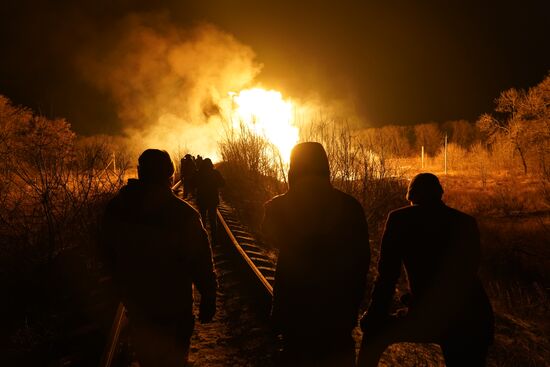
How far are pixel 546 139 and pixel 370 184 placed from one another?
102ft

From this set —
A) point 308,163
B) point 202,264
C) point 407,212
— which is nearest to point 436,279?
point 407,212

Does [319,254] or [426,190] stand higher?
[426,190]

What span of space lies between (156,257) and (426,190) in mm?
2137

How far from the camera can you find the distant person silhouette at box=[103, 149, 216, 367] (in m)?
2.61

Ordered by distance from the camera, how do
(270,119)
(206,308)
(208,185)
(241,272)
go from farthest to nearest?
1. (270,119)
2. (208,185)
3. (241,272)
4. (206,308)

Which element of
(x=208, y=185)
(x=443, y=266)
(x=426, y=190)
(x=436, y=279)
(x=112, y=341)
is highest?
(x=208, y=185)

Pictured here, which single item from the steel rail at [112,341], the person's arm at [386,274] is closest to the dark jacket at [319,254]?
the person's arm at [386,274]

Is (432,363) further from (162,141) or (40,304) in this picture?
(162,141)

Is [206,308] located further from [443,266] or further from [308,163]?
[443,266]

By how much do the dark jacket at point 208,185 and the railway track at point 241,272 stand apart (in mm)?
965

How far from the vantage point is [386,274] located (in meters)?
2.81

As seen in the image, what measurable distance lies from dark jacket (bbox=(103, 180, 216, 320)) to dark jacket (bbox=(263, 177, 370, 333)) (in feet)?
2.60

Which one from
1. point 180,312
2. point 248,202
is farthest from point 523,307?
point 248,202

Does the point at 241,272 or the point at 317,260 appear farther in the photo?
the point at 241,272
